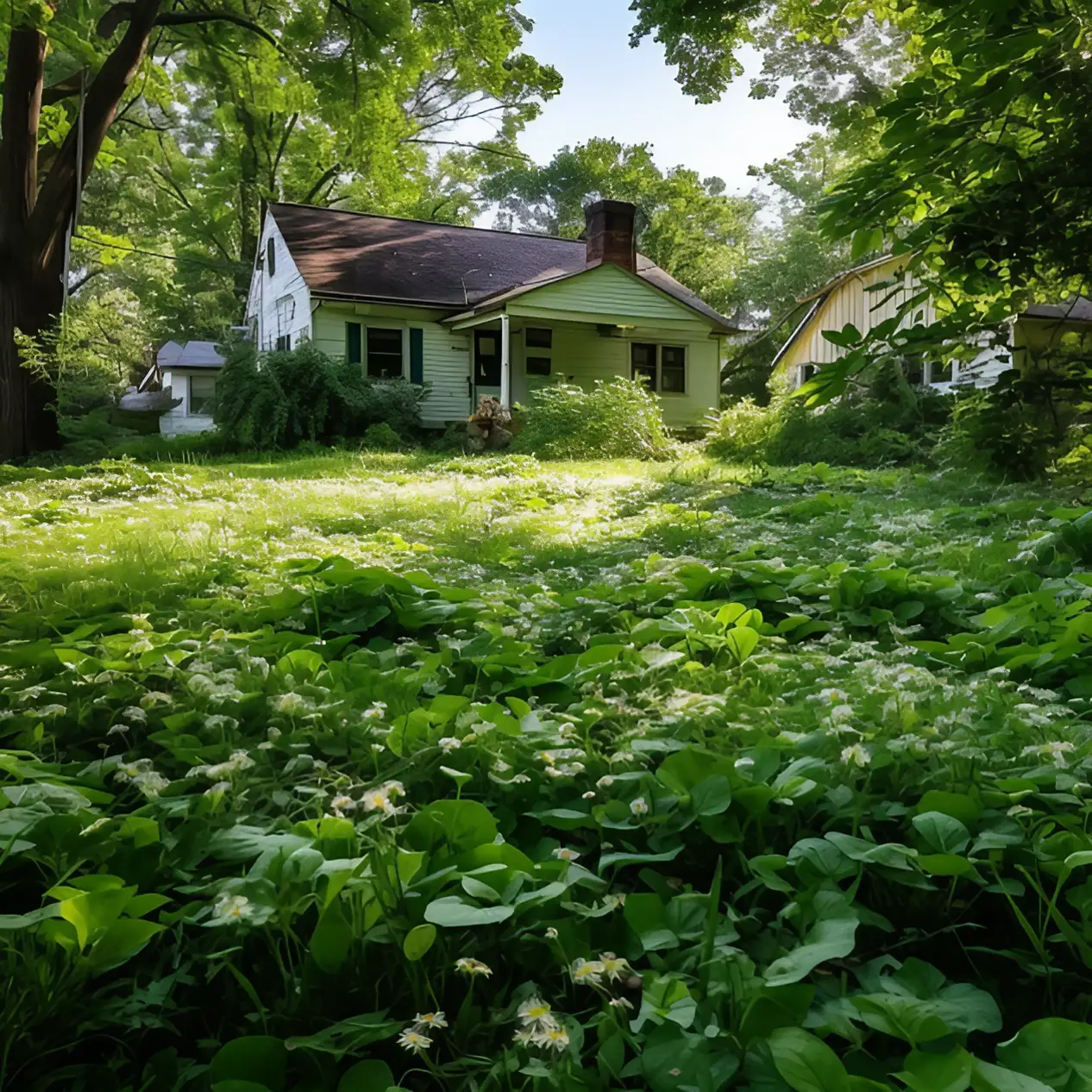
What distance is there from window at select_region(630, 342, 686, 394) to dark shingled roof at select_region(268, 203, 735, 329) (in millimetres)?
1391

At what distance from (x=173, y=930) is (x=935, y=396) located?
17.1 meters

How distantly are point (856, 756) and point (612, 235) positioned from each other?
70.8ft

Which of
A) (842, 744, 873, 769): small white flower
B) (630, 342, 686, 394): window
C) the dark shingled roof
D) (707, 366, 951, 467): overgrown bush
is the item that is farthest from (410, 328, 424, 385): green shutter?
(842, 744, 873, 769): small white flower

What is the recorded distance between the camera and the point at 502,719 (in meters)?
2.12

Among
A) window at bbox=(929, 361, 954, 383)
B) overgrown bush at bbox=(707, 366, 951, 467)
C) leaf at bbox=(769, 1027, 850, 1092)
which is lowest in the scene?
leaf at bbox=(769, 1027, 850, 1092)

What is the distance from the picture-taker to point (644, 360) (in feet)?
76.2

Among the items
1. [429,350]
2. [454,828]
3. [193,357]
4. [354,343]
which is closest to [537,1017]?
[454,828]

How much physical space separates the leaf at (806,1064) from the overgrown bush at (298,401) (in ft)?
51.6

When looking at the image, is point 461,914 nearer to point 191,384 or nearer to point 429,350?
point 429,350

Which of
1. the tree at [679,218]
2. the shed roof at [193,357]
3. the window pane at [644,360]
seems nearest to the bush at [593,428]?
the window pane at [644,360]

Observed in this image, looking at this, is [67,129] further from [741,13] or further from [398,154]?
[741,13]

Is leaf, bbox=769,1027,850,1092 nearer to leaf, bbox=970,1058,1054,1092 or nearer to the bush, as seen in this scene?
leaf, bbox=970,1058,1054,1092

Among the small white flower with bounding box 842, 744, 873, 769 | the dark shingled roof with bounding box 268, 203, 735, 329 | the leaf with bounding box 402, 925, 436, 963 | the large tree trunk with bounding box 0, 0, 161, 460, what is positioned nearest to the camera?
the leaf with bounding box 402, 925, 436, 963

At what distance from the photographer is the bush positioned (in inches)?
587
